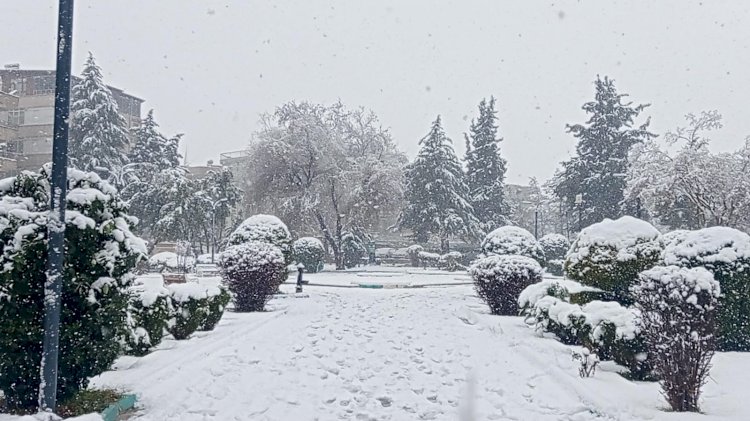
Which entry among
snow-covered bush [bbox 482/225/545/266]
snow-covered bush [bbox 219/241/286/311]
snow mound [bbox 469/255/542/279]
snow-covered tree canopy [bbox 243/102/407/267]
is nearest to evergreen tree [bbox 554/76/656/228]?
snow-covered tree canopy [bbox 243/102/407/267]

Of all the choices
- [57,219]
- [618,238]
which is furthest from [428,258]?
[57,219]

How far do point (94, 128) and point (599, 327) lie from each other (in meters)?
39.3

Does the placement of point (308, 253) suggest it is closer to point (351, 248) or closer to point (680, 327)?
point (351, 248)

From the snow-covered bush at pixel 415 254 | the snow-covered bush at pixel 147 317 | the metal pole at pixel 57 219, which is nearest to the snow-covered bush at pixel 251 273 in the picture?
the snow-covered bush at pixel 147 317

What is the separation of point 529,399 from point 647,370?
5.61 ft

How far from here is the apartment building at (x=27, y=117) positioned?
43.0 metres

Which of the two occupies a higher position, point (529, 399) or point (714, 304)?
point (714, 304)

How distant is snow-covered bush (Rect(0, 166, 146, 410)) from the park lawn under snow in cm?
82

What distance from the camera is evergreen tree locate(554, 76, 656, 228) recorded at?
4150cm

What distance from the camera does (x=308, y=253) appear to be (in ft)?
99.8

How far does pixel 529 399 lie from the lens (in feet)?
18.8

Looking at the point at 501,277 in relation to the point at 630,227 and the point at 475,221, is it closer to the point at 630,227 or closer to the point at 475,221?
the point at 630,227

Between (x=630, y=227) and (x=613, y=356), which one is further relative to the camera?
(x=630, y=227)

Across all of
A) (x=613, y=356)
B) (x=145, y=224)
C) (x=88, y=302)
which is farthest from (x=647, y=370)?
(x=145, y=224)
